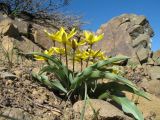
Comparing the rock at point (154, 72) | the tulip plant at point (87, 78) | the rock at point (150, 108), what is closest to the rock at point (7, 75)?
the tulip plant at point (87, 78)

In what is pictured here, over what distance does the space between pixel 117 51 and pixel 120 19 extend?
1062 mm

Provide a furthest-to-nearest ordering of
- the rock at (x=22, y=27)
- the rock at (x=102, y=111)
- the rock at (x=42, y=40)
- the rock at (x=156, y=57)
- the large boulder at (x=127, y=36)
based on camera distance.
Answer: the large boulder at (x=127, y=36)
the rock at (x=156, y=57)
the rock at (x=42, y=40)
the rock at (x=22, y=27)
the rock at (x=102, y=111)

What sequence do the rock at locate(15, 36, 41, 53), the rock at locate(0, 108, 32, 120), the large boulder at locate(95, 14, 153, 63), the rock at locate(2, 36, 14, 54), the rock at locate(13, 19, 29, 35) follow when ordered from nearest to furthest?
1. the rock at locate(0, 108, 32, 120)
2. the rock at locate(2, 36, 14, 54)
3. the rock at locate(15, 36, 41, 53)
4. the rock at locate(13, 19, 29, 35)
5. the large boulder at locate(95, 14, 153, 63)

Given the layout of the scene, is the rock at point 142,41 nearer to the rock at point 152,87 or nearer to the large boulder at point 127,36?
the large boulder at point 127,36

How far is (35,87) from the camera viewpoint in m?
4.02

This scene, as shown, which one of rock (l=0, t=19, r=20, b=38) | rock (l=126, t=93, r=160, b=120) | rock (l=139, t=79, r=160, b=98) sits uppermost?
rock (l=0, t=19, r=20, b=38)

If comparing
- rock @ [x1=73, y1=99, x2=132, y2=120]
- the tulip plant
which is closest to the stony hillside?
rock @ [x1=73, y1=99, x2=132, y2=120]

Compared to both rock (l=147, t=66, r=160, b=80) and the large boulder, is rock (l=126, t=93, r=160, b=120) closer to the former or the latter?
rock (l=147, t=66, r=160, b=80)

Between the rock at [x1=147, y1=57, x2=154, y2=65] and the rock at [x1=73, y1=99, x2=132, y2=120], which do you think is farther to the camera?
the rock at [x1=147, y1=57, x2=154, y2=65]

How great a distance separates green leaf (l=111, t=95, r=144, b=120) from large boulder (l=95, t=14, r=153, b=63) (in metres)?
3.47

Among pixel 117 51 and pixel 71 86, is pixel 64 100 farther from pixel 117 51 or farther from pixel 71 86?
pixel 117 51

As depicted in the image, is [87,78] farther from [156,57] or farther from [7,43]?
[156,57]

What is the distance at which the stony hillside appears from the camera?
355 centimetres

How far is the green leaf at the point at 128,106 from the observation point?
3622 millimetres
